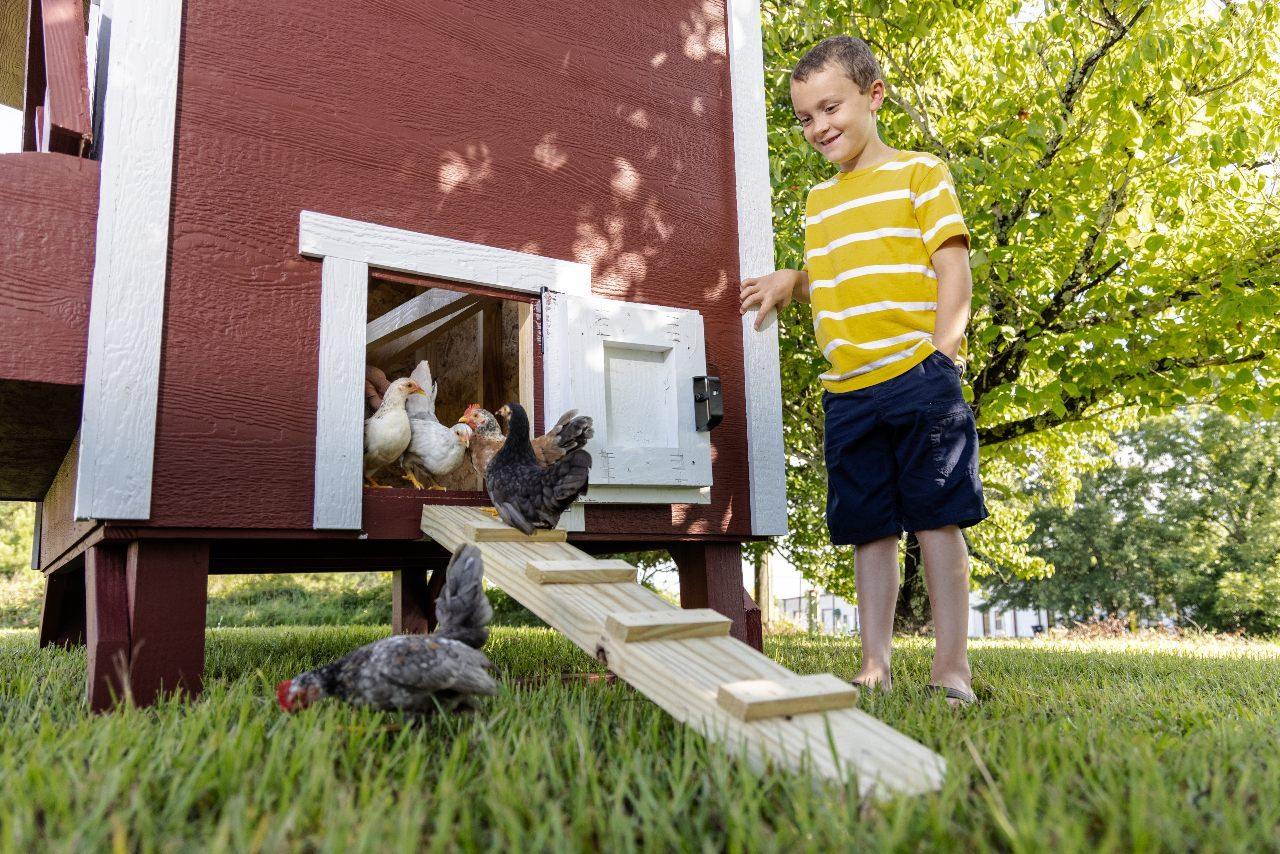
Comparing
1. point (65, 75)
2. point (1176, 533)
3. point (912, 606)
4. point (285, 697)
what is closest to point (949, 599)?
point (285, 697)

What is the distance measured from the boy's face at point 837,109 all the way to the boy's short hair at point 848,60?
0.05ft

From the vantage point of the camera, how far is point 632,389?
3.59 meters

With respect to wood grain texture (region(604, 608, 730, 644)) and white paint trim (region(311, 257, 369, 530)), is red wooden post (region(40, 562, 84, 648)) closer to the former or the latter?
white paint trim (region(311, 257, 369, 530))

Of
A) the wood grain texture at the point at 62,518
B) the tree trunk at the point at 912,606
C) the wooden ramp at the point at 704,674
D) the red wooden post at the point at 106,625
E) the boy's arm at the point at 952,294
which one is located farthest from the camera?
the tree trunk at the point at 912,606

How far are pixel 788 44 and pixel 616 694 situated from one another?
6.06 meters

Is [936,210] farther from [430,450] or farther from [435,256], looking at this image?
[430,450]

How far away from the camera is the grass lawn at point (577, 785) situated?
1.20m

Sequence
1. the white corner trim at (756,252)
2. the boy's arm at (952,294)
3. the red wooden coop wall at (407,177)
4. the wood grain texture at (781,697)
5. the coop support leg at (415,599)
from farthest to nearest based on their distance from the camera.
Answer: the coop support leg at (415,599) → the white corner trim at (756,252) → the red wooden coop wall at (407,177) → the boy's arm at (952,294) → the wood grain texture at (781,697)

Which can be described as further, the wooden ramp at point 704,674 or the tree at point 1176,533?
the tree at point 1176,533

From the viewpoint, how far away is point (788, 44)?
7.04 meters

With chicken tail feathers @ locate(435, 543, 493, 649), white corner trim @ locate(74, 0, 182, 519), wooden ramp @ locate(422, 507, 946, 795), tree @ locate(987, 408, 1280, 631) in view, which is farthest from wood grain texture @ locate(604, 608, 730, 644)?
tree @ locate(987, 408, 1280, 631)

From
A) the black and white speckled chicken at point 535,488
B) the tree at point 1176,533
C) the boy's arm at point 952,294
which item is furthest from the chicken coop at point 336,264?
the tree at point 1176,533

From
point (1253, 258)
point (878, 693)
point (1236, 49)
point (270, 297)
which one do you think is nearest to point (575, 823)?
point (878, 693)

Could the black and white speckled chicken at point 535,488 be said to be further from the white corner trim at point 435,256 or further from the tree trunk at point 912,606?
the tree trunk at point 912,606
